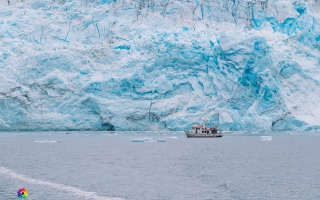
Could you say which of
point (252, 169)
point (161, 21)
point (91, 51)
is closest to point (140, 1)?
point (161, 21)

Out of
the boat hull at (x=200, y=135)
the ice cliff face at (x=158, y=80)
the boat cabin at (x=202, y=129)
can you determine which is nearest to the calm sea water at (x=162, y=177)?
the boat cabin at (x=202, y=129)

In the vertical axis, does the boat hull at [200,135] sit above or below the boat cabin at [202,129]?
below

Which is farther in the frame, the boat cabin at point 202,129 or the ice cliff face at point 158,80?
the ice cliff face at point 158,80

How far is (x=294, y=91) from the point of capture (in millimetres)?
41156

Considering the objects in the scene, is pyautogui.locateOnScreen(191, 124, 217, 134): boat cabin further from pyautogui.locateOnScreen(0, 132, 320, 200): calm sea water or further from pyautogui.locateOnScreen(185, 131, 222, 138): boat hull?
pyautogui.locateOnScreen(0, 132, 320, 200): calm sea water

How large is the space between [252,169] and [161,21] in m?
30.6

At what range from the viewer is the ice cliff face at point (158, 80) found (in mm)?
39688

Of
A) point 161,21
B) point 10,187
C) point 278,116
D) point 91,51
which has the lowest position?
point 10,187

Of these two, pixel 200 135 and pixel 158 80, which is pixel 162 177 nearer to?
pixel 200 135

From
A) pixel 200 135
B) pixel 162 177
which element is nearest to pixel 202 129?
pixel 200 135

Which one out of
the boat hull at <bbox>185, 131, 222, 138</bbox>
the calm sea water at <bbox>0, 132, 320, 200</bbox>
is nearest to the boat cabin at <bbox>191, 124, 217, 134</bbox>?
the boat hull at <bbox>185, 131, 222, 138</bbox>

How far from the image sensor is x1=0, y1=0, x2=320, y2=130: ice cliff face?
39.7 meters

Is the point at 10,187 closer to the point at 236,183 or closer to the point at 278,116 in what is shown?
the point at 236,183

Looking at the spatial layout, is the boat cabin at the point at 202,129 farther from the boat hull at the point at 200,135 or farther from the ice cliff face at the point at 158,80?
the ice cliff face at the point at 158,80
